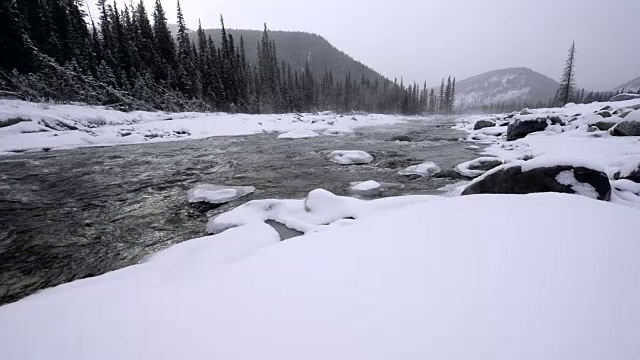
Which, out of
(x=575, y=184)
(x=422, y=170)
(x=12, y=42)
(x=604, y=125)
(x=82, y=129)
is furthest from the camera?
(x=12, y=42)

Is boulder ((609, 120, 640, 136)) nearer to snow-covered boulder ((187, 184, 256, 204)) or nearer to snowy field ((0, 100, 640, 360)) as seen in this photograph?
snowy field ((0, 100, 640, 360))

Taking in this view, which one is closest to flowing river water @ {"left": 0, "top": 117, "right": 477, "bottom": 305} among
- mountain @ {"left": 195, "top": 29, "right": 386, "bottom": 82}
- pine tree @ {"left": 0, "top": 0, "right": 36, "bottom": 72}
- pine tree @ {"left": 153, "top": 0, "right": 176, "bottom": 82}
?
pine tree @ {"left": 0, "top": 0, "right": 36, "bottom": 72}

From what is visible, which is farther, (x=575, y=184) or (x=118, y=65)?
(x=118, y=65)

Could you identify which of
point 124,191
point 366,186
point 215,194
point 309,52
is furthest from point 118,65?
point 309,52

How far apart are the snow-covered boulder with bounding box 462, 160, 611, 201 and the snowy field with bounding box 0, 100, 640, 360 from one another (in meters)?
1.87

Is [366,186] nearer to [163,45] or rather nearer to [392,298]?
[392,298]

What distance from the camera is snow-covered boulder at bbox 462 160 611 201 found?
174 inches

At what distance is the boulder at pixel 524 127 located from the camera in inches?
530

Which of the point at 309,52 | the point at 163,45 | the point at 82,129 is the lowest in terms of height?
the point at 82,129

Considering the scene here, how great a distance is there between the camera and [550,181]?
454 centimetres

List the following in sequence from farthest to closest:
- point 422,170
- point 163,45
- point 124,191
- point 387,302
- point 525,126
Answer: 1. point 163,45
2. point 525,126
3. point 422,170
4. point 124,191
5. point 387,302

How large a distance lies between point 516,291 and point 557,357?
453 millimetres

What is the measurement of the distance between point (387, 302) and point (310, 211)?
121 inches

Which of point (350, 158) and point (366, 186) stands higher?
point (350, 158)
